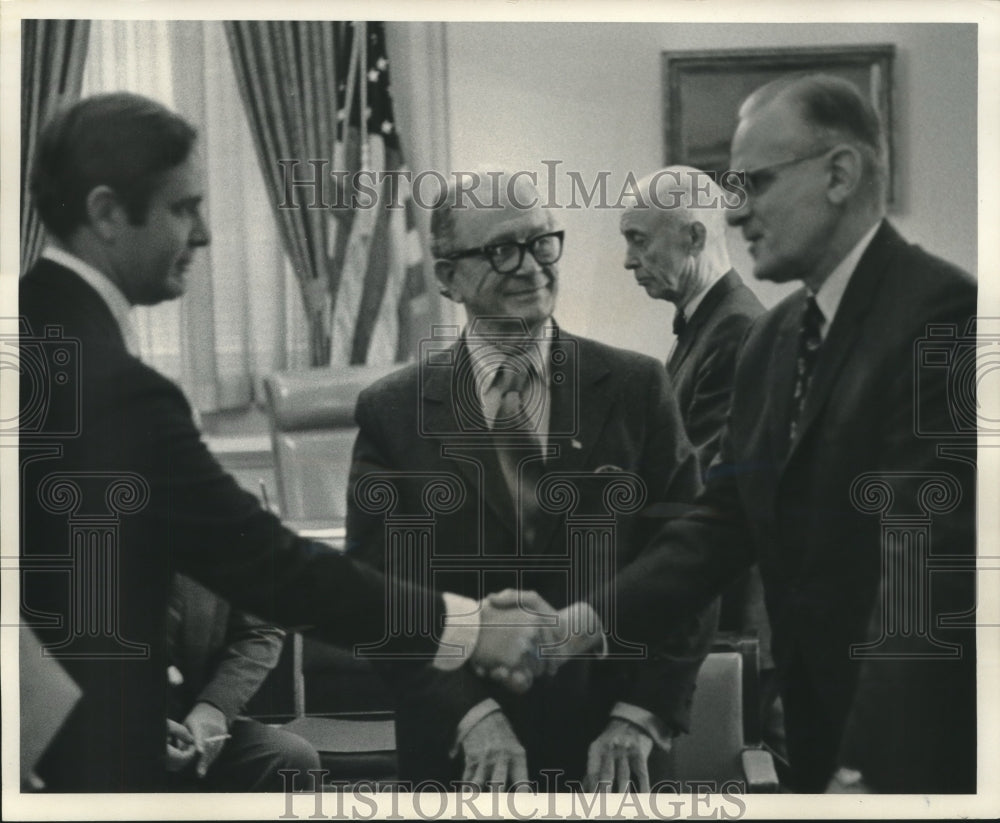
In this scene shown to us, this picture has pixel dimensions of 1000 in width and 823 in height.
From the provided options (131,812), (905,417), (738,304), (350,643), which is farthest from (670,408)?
(131,812)

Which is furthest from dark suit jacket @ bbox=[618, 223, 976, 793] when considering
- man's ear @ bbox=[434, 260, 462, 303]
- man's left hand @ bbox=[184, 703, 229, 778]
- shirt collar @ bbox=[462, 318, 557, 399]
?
man's left hand @ bbox=[184, 703, 229, 778]

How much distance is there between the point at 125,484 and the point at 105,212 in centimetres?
61

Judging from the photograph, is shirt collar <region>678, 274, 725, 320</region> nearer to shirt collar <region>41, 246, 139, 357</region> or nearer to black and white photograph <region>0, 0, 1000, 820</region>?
black and white photograph <region>0, 0, 1000, 820</region>

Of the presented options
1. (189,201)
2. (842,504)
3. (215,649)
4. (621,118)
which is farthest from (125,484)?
(842,504)

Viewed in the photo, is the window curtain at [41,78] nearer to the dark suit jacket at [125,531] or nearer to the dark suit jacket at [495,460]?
the dark suit jacket at [125,531]

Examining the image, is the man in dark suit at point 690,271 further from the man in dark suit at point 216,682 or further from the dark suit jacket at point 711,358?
the man in dark suit at point 216,682

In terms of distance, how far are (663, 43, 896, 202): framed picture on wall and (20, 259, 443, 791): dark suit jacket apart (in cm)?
117

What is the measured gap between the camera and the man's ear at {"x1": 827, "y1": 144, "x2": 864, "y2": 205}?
3025mm

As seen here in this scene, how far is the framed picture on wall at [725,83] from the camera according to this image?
3.02 m

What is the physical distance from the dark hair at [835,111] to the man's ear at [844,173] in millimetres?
19

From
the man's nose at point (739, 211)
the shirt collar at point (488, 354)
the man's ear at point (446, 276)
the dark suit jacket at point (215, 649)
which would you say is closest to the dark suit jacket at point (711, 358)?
the man's nose at point (739, 211)

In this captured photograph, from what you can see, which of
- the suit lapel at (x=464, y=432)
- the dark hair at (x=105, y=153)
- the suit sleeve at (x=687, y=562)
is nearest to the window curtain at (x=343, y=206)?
the suit lapel at (x=464, y=432)

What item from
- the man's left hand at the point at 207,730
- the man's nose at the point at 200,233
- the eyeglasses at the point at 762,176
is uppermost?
the eyeglasses at the point at 762,176

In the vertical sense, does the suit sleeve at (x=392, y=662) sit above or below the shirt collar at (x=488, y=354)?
below
